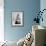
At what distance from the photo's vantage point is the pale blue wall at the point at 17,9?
220 inches

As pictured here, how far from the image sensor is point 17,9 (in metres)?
5.61

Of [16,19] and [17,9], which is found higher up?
[17,9]

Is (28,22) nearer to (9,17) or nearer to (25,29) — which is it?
(25,29)

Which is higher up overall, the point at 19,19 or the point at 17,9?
the point at 17,9

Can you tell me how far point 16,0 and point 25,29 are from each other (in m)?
1.27

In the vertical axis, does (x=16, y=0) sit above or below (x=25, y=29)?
above

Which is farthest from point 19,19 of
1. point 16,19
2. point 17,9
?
point 17,9

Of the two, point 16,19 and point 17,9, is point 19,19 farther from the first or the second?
point 17,9

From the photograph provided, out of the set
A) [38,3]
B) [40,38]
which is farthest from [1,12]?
[40,38]

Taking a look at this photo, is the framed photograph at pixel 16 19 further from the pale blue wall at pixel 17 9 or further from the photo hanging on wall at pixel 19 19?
the pale blue wall at pixel 17 9

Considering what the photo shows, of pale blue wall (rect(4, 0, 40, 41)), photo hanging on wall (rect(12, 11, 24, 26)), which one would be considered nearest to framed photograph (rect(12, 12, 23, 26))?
photo hanging on wall (rect(12, 11, 24, 26))

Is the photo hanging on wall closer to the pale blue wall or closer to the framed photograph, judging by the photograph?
the framed photograph

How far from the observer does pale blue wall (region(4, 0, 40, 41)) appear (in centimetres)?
558

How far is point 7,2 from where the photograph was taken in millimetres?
5570
